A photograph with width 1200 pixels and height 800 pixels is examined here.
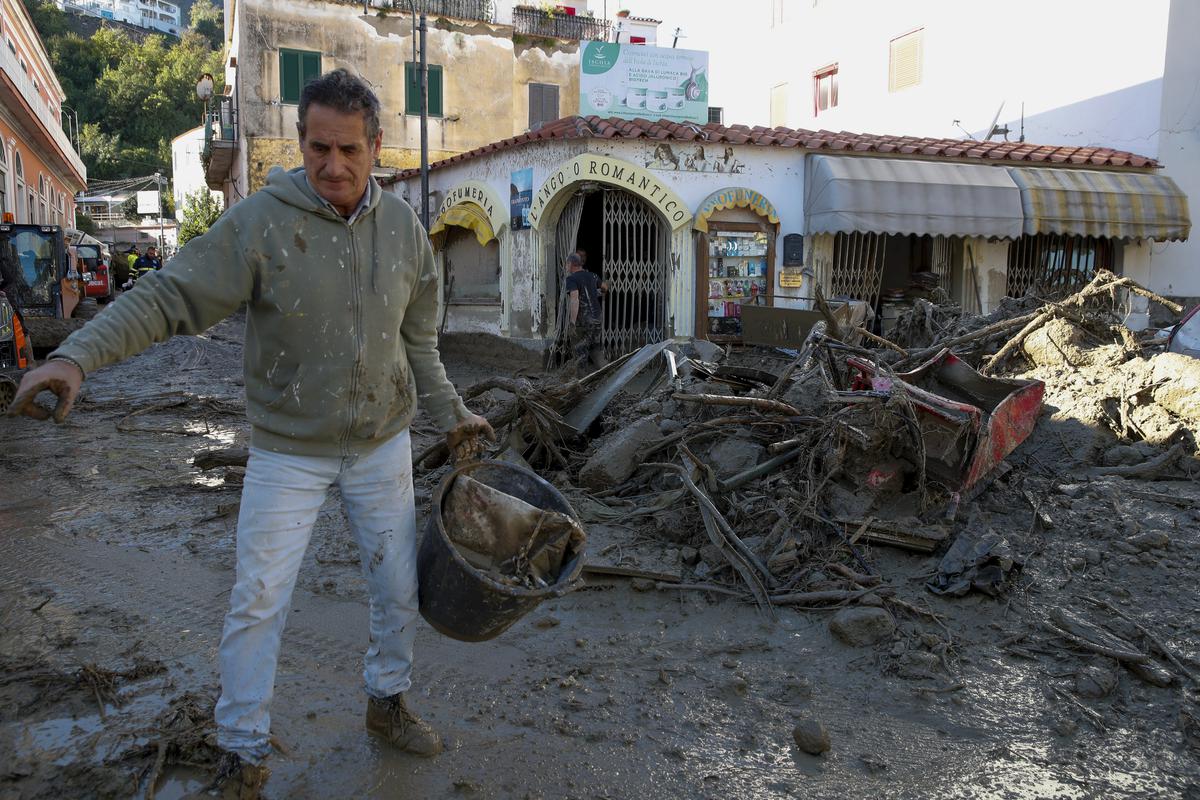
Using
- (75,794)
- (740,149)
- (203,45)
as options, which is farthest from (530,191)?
(203,45)

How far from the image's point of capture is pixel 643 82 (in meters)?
16.1

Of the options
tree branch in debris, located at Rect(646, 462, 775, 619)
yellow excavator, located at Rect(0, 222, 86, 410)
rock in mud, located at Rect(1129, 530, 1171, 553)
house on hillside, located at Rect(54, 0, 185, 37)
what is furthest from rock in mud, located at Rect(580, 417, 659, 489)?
house on hillside, located at Rect(54, 0, 185, 37)

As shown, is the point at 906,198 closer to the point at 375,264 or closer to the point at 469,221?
the point at 469,221

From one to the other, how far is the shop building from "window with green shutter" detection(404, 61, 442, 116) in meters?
11.5

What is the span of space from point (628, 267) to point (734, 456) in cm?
761

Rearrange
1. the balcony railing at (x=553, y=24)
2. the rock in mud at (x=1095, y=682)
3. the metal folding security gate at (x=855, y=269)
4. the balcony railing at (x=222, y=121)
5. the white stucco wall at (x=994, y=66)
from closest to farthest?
the rock in mud at (x=1095, y=682), the metal folding security gate at (x=855, y=269), the white stucco wall at (x=994, y=66), the balcony railing at (x=222, y=121), the balcony railing at (x=553, y=24)

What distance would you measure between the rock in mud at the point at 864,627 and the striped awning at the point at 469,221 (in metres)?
11.2

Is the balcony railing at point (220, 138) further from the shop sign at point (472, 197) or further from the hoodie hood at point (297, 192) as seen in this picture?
the hoodie hood at point (297, 192)

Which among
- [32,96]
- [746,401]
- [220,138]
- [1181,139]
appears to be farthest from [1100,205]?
[32,96]

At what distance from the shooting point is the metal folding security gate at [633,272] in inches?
499

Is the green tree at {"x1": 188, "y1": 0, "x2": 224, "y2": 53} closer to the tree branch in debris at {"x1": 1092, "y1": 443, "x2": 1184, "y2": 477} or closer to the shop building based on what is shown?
the shop building

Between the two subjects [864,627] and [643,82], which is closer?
[864,627]

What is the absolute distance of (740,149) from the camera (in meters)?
12.6

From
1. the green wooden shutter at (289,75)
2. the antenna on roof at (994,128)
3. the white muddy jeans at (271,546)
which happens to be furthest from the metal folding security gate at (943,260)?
the green wooden shutter at (289,75)
